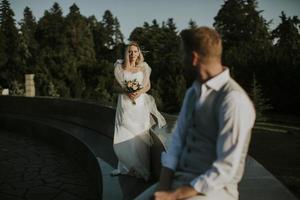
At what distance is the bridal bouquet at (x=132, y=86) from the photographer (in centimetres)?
581

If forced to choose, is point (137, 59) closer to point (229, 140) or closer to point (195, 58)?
point (195, 58)

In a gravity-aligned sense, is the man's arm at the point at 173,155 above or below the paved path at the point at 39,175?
above

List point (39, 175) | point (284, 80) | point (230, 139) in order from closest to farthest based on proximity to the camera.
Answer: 1. point (230, 139)
2. point (39, 175)
3. point (284, 80)

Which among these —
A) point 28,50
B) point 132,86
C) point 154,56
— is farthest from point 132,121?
point 28,50

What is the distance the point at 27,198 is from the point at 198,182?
185 inches

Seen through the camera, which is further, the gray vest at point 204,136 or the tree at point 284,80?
the tree at point 284,80

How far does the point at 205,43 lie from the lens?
8.03 ft

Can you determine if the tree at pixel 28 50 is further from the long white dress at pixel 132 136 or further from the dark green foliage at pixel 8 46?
the long white dress at pixel 132 136

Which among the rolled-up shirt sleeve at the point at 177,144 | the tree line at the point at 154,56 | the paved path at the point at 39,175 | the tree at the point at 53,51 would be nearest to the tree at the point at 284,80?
the tree line at the point at 154,56

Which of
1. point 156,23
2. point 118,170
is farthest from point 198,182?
point 156,23

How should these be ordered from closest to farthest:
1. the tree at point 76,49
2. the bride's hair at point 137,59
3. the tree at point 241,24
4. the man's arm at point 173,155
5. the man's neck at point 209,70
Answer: the man's neck at point 209,70 < the man's arm at point 173,155 < the bride's hair at point 137,59 < the tree at point 76,49 < the tree at point 241,24

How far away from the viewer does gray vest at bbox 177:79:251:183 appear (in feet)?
8.11

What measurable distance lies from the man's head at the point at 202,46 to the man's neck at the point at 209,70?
0.10 feet

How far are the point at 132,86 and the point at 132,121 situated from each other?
526 millimetres
